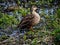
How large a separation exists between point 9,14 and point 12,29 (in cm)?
176

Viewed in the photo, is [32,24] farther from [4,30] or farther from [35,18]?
[4,30]

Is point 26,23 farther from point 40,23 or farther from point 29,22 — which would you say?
point 40,23

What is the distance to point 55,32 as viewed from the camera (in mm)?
10453

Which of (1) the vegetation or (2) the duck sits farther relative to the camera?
(2) the duck

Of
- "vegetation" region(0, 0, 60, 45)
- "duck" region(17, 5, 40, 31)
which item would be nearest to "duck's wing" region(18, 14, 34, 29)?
"duck" region(17, 5, 40, 31)

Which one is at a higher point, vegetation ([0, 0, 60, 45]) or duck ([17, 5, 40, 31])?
duck ([17, 5, 40, 31])

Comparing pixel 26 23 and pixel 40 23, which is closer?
pixel 26 23

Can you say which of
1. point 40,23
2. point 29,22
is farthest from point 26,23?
point 40,23

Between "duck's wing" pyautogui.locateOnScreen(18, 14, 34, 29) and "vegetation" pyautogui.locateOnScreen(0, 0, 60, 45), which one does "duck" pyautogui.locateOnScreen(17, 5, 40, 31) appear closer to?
"duck's wing" pyautogui.locateOnScreen(18, 14, 34, 29)

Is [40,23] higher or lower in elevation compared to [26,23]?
lower

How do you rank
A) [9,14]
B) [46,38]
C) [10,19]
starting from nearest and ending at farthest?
[46,38] → [10,19] → [9,14]

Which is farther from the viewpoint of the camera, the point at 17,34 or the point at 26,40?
the point at 17,34

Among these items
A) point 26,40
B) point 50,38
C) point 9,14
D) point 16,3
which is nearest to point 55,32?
point 50,38

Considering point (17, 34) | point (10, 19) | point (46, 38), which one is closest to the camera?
point (46, 38)
